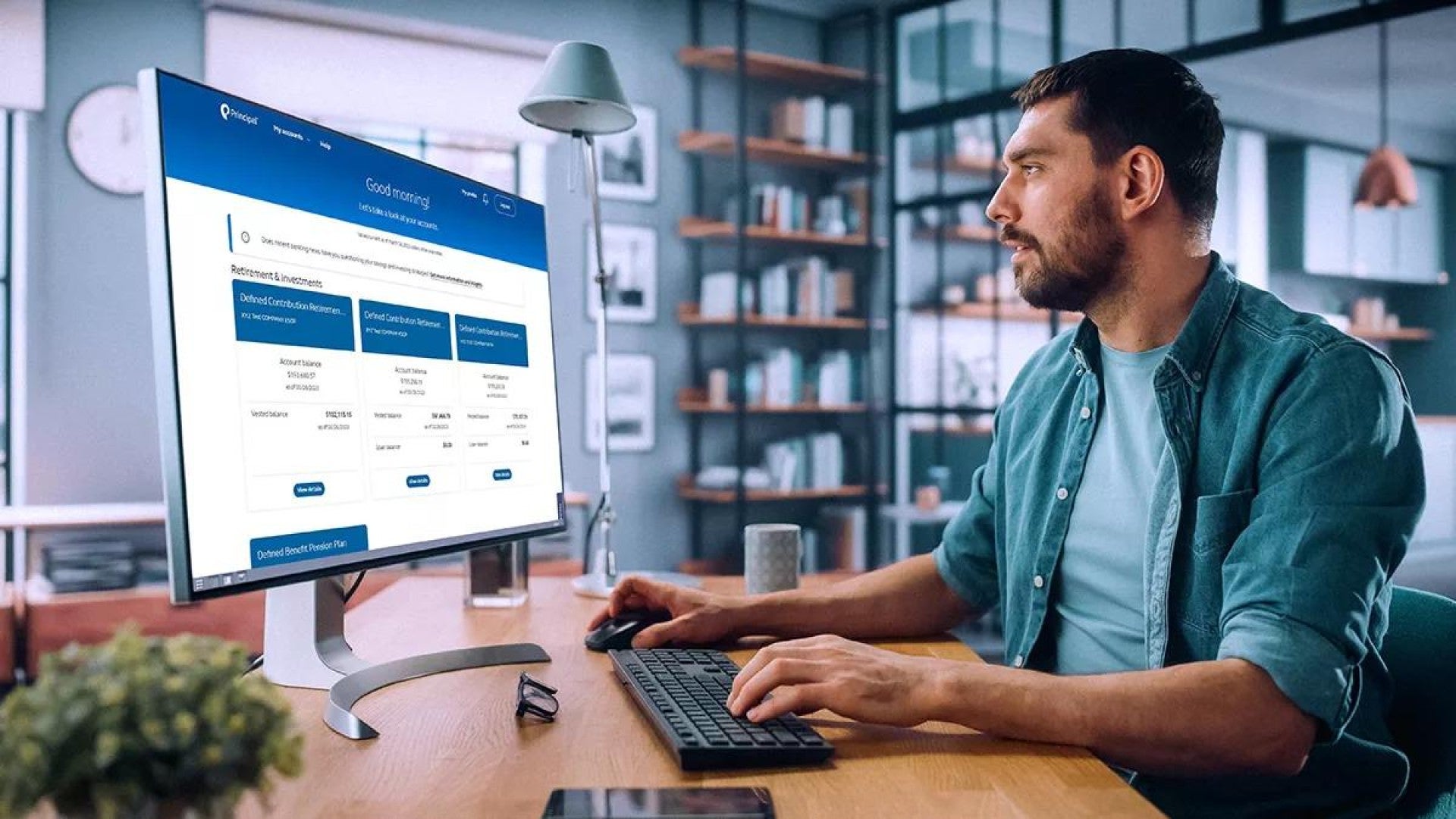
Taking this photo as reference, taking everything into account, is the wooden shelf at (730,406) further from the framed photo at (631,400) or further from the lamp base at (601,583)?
the lamp base at (601,583)

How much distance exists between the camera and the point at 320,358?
3.19ft

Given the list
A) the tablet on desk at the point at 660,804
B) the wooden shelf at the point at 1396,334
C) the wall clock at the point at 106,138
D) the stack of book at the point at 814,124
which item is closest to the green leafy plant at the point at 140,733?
the tablet on desk at the point at 660,804

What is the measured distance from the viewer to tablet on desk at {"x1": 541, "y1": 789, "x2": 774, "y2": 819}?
0.71m

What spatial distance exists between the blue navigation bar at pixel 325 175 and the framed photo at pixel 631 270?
3.76m

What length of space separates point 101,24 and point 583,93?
10.5 feet

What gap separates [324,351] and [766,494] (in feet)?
13.6

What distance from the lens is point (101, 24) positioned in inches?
163

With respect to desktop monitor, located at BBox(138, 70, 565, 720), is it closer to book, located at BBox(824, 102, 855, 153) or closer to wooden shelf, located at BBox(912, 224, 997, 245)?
wooden shelf, located at BBox(912, 224, 997, 245)

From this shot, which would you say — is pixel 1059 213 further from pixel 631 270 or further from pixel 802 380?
pixel 802 380

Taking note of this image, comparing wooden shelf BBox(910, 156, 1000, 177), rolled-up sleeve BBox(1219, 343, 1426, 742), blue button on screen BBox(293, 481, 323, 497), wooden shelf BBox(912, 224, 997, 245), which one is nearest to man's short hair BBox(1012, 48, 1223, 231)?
rolled-up sleeve BBox(1219, 343, 1426, 742)

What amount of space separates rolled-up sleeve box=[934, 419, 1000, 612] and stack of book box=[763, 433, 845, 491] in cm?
367

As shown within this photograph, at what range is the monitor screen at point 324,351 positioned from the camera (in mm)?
843

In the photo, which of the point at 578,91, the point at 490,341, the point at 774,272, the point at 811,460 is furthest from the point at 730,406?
the point at 490,341

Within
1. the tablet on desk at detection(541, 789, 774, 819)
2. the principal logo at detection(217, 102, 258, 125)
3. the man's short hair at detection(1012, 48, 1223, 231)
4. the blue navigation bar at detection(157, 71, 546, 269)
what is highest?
the man's short hair at detection(1012, 48, 1223, 231)
